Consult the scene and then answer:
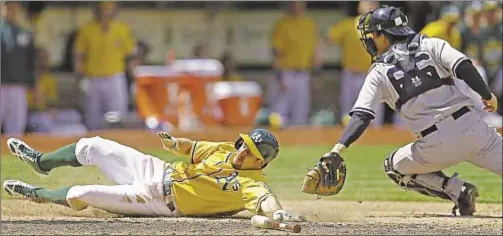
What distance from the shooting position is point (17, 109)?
46.1 ft

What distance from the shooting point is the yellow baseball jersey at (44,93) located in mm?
15086

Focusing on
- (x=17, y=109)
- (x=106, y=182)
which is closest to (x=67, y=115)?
(x=17, y=109)

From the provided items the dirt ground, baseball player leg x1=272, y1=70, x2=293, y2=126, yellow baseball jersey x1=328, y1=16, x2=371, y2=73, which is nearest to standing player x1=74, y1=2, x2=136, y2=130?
baseball player leg x1=272, y1=70, x2=293, y2=126

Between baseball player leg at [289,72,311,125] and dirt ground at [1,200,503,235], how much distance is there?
7.70 metres

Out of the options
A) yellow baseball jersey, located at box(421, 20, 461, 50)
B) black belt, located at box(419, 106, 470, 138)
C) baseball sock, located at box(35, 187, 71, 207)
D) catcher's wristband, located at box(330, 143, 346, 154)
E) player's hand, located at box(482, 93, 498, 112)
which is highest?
yellow baseball jersey, located at box(421, 20, 461, 50)

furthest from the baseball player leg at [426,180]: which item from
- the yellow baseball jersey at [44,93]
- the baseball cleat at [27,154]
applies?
the yellow baseball jersey at [44,93]

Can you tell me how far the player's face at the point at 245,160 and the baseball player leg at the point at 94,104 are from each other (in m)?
8.40

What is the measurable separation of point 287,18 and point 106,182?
896 cm

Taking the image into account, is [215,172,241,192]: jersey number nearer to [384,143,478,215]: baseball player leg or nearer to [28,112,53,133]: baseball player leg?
[384,143,478,215]: baseball player leg

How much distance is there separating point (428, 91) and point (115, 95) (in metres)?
8.32

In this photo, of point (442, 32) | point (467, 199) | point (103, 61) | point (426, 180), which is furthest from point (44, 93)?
point (467, 199)

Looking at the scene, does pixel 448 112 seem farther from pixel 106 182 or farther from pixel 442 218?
pixel 106 182

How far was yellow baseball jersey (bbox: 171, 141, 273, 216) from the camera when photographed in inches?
273

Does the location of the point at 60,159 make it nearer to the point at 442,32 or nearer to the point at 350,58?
the point at 442,32
